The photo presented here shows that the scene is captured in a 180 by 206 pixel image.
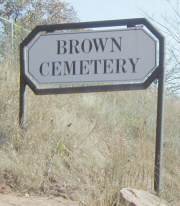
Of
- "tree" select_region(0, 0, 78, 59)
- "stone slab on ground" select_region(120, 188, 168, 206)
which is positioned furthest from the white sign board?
"tree" select_region(0, 0, 78, 59)

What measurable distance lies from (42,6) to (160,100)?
67.8 ft

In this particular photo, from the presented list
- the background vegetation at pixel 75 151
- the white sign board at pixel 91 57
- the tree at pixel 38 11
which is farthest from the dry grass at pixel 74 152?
the tree at pixel 38 11

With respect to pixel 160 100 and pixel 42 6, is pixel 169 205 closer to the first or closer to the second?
pixel 160 100

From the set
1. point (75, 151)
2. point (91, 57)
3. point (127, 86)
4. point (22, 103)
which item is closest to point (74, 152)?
point (75, 151)

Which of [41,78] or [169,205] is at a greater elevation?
[41,78]

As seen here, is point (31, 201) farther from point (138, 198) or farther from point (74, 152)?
point (74, 152)

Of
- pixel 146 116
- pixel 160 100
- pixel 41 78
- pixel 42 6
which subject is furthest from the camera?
pixel 42 6

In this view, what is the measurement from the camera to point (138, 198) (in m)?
6.74

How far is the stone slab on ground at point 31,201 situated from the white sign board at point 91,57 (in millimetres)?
2103

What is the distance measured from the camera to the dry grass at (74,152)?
738 cm

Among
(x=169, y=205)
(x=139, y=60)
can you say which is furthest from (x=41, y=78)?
(x=169, y=205)

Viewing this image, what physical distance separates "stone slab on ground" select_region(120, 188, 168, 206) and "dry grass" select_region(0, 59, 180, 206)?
0.32 feet

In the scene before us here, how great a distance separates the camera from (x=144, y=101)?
44.3 ft

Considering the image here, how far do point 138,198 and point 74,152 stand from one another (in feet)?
7.08
